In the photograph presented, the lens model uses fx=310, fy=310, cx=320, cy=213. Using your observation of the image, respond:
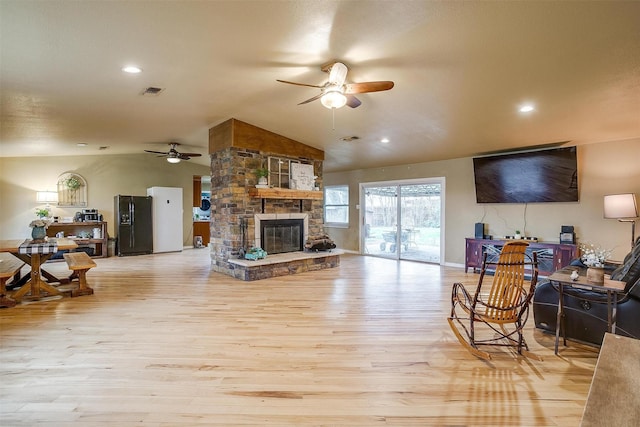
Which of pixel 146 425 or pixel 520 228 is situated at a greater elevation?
pixel 520 228

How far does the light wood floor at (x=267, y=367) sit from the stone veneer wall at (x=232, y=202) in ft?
5.18

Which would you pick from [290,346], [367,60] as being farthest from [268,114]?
[290,346]

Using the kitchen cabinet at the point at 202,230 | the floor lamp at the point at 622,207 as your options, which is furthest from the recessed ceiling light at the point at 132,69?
the kitchen cabinet at the point at 202,230

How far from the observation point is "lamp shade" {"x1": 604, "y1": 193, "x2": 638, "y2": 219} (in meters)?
4.52

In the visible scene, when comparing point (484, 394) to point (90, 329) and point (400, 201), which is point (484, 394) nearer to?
point (90, 329)

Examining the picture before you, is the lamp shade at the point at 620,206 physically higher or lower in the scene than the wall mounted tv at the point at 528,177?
lower

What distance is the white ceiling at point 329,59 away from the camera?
2432 millimetres

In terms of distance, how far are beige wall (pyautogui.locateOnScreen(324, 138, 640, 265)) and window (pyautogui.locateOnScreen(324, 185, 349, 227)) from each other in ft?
4.73

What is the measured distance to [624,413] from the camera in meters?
0.85

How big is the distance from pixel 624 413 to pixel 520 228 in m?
6.06

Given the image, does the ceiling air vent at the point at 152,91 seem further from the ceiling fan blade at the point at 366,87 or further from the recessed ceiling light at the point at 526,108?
the recessed ceiling light at the point at 526,108

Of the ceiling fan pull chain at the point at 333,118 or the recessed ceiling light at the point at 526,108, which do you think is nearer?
the recessed ceiling light at the point at 526,108

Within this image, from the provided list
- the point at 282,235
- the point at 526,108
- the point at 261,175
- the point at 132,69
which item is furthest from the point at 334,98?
the point at 282,235

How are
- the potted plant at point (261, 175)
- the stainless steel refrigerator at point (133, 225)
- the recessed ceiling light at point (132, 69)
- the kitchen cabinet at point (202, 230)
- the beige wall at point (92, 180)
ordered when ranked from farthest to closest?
1. the kitchen cabinet at point (202, 230)
2. the stainless steel refrigerator at point (133, 225)
3. the beige wall at point (92, 180)
4. the potted plant at point (261, 175)
5. the recessed ceiling light at point (132, 69)
